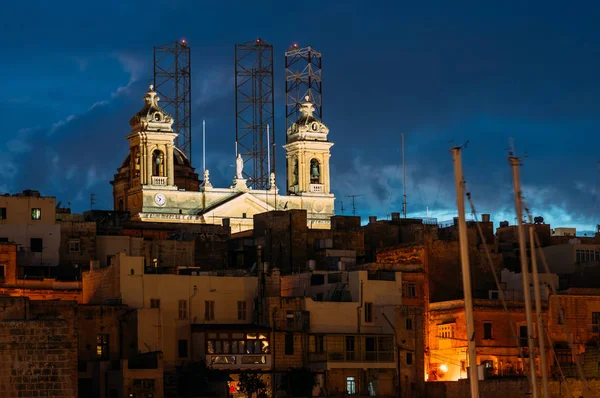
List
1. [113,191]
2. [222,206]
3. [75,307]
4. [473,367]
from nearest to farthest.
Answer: [473,367], [75,307], [222,206], [113,191]

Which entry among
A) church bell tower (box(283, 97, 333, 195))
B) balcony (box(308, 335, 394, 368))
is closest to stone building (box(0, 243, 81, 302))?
balcony (box(308, 335, 394, 368))

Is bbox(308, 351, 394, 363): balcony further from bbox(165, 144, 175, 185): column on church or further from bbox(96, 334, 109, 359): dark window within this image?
bbox(165, 144, 175, 185): column on church

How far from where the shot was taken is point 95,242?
92.3 metres

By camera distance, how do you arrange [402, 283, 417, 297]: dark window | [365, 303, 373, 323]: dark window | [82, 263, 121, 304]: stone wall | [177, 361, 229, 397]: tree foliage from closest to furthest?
[177, 361, 229, 397]: tree foliage < [82, 263, 121, 304]: stone wall < [365, 303, 373, 323]: dark window < [402, 283, 417, 297]: dark window

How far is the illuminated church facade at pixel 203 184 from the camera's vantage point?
392ft

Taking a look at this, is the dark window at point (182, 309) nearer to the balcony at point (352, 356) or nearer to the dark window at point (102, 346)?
the dark window at point (102, 346)

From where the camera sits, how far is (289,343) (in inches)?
3103

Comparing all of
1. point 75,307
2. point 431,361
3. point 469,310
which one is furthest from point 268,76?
point 469,310

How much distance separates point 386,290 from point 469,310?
26.7 metres

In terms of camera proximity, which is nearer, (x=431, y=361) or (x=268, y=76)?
(x=431, y=361)

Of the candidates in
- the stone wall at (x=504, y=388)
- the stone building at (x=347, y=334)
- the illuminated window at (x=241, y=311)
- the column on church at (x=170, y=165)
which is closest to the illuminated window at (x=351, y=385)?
the stone building at (x=347, y=334)

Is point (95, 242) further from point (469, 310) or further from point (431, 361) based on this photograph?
point (469, 310)

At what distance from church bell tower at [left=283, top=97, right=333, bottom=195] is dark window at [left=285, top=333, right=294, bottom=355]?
49.0 meters

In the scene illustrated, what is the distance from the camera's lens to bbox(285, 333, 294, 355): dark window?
3100 inches
